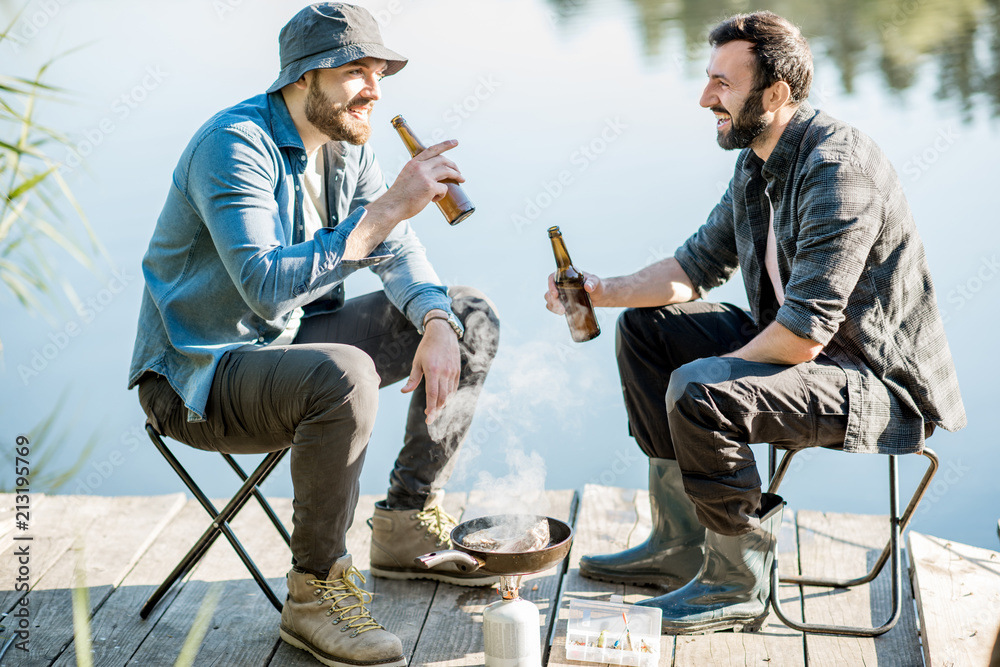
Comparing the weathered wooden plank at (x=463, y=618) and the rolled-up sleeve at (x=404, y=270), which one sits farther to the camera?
the rolled-up sleeve at (x=404, y=270)

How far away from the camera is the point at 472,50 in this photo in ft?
33.2

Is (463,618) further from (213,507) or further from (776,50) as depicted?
(776,50)

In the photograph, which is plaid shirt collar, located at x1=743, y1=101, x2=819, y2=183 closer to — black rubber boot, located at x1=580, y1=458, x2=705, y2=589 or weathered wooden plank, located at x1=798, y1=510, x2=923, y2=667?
black rubber boot, located at x1=580, y1=458, x2=705, y2=589

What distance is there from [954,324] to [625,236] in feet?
6.98

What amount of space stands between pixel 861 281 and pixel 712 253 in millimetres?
567

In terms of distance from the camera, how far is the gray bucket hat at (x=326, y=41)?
229 cm

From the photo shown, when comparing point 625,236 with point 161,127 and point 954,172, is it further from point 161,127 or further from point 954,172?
point 161,127

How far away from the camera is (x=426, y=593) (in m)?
2.56

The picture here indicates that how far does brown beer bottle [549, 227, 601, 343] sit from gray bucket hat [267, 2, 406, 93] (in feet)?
2.35

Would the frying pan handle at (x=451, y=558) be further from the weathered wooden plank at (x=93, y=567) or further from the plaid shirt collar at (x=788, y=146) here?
the plaid shirt collar at (x=788, y=146)

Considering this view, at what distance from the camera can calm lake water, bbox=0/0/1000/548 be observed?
3988 millimetres

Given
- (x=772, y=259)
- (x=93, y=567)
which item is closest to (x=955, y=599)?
(x=772, y=259)

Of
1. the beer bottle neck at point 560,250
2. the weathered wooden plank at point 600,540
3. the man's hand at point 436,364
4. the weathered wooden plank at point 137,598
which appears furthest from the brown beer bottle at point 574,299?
the weathered wooden plank at point 137,598

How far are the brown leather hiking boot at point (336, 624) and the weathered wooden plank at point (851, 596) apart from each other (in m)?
1.00
